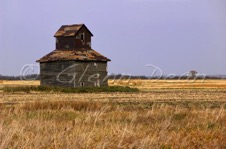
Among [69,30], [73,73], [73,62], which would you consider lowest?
[73,73]

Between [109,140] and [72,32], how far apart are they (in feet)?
164

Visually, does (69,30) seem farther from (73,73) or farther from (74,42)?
(73,73)

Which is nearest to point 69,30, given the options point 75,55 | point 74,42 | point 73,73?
point 74,42

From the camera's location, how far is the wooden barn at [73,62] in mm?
53750

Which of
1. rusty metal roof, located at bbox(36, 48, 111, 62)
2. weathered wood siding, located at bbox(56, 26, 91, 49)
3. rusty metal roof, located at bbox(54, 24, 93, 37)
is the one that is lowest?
rusty metal roof, located at bbox(36, 48, 111, 62)

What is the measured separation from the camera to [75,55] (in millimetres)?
54562

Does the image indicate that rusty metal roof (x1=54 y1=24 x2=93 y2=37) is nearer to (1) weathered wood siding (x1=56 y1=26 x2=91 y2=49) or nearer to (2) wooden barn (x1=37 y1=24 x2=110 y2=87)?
(2) wooden barn (x1=37 y1=24 x2=110 y2=87)

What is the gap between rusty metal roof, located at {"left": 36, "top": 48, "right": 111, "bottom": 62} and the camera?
54.1m

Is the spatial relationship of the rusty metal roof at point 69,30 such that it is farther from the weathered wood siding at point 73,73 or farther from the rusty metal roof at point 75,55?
→ the weathered wood siding at point 73,73

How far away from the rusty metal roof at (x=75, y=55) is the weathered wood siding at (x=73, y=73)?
1.87 ft

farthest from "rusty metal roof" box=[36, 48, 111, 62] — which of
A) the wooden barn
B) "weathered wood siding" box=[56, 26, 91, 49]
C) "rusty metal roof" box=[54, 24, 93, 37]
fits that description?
"rusty metal roof" box=[54, 24, 93, 37]

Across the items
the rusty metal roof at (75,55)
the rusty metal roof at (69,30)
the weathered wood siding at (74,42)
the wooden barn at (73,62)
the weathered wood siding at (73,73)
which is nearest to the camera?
the weathered wood siding at (73,73)

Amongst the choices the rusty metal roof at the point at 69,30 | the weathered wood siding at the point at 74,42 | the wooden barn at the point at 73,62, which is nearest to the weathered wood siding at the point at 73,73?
the wooden barn at the point at 73,62

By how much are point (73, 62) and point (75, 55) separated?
149 centimetres
